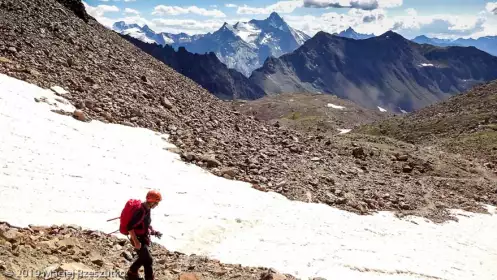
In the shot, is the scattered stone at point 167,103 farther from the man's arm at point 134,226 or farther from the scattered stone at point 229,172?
the man's arm at point 134,226

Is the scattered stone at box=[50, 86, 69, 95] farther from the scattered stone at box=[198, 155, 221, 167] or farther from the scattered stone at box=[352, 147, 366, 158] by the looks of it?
the scattered stone at box=[352, 147, 366, 158]

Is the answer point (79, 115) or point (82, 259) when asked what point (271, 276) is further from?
point (79, 115)

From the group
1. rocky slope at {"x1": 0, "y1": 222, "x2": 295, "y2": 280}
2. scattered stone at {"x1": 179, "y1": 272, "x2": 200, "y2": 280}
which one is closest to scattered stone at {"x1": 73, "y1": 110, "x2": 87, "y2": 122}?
rocky slope at {"x1": 0, "y1": 222, "x2": 295, "y2": 280}

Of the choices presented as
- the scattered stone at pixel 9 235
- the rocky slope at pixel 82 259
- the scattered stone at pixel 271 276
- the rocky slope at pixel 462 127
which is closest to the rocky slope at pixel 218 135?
the scattered stone at pixel 271 276

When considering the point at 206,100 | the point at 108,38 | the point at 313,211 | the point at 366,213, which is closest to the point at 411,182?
the point at 366,213

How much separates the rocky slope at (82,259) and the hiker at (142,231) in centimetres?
81

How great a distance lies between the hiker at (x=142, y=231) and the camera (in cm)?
1234

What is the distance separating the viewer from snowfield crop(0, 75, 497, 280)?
60.9 feet

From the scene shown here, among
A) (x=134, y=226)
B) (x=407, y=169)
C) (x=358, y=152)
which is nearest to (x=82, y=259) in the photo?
(x=134, y=226)

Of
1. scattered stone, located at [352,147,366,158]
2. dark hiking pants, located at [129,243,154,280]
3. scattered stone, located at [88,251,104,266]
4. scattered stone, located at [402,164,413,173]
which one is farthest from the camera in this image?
scattered stone, located at [352,147,366,158]

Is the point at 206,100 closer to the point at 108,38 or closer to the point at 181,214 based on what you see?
the point at 108,38

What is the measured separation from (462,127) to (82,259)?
74918 mm

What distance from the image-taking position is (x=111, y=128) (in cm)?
2922

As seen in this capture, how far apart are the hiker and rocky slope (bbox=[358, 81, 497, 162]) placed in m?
44.7
